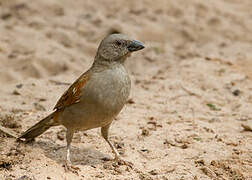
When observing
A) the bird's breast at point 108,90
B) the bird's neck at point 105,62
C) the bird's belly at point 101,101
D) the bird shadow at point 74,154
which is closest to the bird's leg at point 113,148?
the bird shadow at point 74,154

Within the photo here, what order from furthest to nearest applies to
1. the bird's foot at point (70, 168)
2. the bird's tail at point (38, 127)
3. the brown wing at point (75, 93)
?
the bird's tail at point (38, 127) < the brown wing at point (75, 93) < the bird's foot at point (70, 168)

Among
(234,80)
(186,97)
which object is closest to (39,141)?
(186,97)

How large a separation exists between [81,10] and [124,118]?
16.6ft

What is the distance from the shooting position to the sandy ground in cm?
490

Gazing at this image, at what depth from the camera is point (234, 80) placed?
7.54m

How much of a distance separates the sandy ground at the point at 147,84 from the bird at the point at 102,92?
47 centimetres

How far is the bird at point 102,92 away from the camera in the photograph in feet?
15.1

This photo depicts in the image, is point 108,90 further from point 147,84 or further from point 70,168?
point 147,84

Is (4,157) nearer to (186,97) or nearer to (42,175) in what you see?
(42,175)

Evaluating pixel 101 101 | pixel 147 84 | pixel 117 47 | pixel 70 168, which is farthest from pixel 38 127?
pixel 147 84

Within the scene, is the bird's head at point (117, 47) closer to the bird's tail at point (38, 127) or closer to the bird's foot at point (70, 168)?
the bird's tail at point (38, 127)

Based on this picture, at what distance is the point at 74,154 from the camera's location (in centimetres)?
514

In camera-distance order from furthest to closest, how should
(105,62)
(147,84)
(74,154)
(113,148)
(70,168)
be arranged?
(147,84), (74,154), (113,148), (105,62), (70,168)

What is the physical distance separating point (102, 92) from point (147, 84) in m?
2.97
